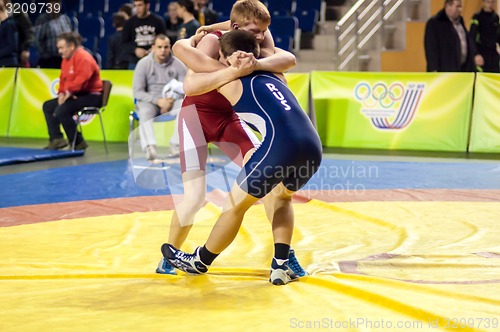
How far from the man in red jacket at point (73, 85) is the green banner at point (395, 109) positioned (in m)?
2.76

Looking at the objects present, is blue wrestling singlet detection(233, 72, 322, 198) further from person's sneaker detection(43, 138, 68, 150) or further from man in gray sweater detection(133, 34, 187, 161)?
person's sneaker detection(43, 138, 68, 150)

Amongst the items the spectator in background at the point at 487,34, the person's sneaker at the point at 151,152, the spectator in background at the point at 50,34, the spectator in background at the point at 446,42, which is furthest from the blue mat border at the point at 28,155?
the spectator in background at the point at 487,34

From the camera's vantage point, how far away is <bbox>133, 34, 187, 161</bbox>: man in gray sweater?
31.2 ft

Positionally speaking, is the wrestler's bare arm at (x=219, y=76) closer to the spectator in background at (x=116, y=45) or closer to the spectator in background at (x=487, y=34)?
the spectator in background at (x=487, y=34)

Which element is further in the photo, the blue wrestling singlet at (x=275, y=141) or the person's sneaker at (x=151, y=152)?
the person's sneaker at (x=151, y=152)

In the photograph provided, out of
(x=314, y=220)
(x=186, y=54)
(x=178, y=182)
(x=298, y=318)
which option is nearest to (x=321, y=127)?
(x=178, y=182)

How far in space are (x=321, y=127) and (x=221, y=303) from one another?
23.7 feet

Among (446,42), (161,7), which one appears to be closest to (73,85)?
Answer: (446,42)

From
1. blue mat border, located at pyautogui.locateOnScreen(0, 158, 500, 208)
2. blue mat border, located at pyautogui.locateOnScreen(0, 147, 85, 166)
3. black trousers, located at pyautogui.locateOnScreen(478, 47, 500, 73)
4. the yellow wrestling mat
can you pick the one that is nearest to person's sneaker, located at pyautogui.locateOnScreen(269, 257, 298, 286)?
the yellow wrestling mat

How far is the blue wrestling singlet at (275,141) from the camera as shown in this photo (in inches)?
162

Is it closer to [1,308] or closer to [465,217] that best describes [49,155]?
[465,217]

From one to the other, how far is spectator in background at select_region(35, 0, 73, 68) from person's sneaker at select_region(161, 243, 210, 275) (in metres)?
8.42

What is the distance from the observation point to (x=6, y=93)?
12195 mm

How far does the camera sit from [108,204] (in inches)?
271
